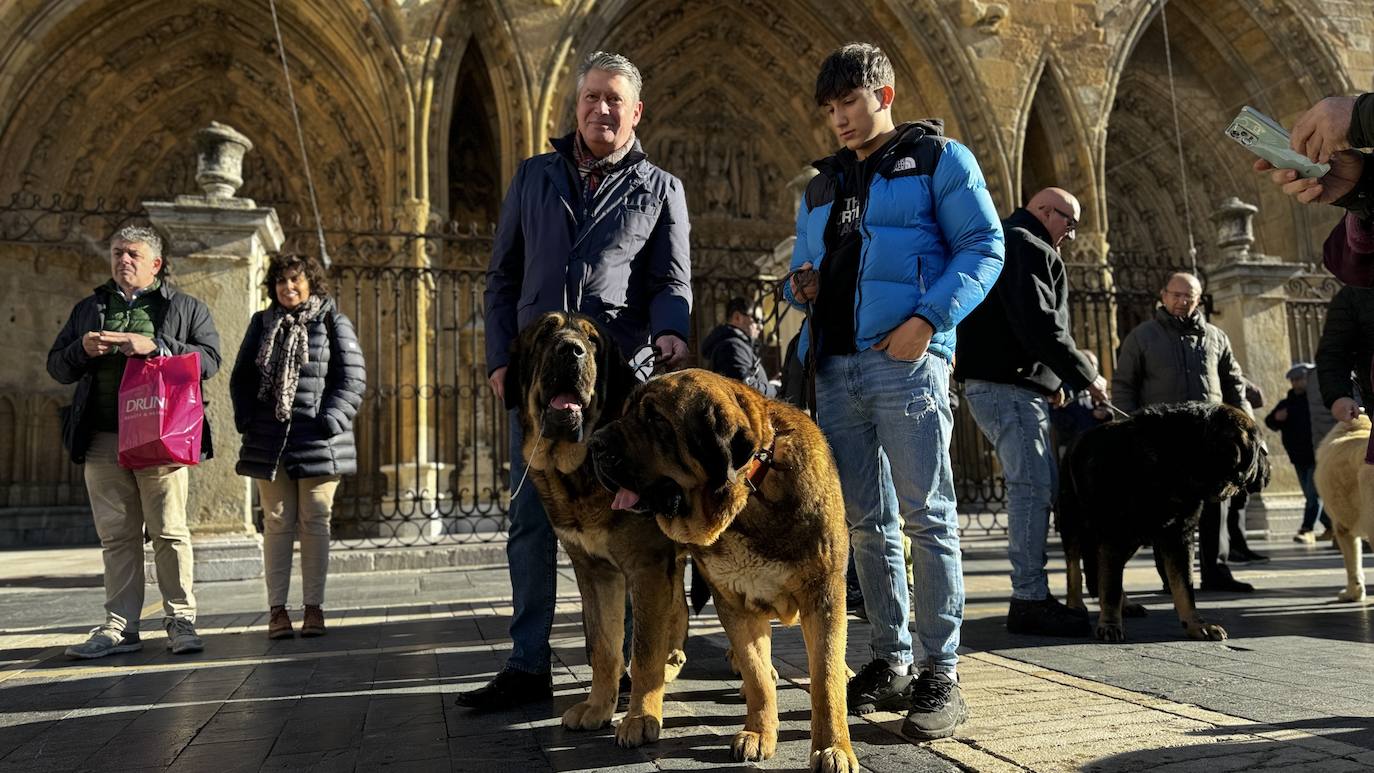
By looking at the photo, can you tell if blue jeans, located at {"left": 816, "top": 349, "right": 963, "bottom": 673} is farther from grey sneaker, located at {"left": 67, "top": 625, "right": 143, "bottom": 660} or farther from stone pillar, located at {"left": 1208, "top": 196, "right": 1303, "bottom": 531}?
stone pillar, located at {"left": 1208, "top": 196, "right": 1303, "bottom": 531}

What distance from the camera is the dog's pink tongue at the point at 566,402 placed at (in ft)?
8.99

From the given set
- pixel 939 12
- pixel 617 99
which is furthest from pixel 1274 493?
pixel 617 99

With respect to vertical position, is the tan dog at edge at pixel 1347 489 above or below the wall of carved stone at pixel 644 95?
below

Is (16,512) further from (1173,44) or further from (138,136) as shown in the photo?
(1173,44)

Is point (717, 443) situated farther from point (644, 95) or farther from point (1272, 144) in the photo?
point (644, 95)

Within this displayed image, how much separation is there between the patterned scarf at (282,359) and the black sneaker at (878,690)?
11.5 ft

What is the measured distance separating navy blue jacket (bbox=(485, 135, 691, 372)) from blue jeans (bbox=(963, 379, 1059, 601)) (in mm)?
1779

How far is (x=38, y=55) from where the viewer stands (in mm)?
13391

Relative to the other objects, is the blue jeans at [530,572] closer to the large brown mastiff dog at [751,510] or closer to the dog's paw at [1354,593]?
the large brown mastiff dog at [751,510]

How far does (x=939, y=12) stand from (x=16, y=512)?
15332 millimetres

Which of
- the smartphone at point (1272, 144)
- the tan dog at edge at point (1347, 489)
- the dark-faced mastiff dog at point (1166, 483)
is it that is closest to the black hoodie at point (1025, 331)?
the dark-faced mastiff dog at point (1166, 483)

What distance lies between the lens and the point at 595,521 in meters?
2.81

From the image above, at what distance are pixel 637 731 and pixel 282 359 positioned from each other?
347cm

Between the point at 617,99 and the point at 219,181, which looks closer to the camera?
the point at 617,99
